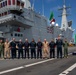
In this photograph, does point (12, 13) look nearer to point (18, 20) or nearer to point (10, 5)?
point (10, 5)

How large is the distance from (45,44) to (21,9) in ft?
103

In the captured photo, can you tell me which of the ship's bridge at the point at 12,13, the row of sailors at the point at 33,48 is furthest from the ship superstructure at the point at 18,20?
the row of sailors at the point at 33,48

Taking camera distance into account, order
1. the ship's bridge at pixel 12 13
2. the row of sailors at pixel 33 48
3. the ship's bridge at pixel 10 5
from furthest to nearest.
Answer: the ship's bridge at pixel 10 5
the ship's bridge at pixel 12 13
the row of sailors at pixel 33 48

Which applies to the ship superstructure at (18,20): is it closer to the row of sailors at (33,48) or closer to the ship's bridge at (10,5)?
the ship's bridge at (10,5)

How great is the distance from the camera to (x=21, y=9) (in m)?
46.7

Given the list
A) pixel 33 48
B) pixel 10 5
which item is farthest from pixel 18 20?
pixel 33 48

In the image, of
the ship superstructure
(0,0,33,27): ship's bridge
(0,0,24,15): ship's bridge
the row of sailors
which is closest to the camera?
the row of sailors

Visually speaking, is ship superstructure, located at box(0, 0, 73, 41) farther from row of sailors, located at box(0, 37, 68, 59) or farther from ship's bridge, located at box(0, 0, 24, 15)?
row of sailors, located at box(0, 37, 68, 59)

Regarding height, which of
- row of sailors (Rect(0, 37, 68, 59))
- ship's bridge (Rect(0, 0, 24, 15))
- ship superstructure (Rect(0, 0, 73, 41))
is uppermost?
ship's bridge (Rect(0, 0, 24, 15))

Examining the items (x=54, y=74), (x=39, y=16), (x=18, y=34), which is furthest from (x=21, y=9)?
(x=54, y=74)

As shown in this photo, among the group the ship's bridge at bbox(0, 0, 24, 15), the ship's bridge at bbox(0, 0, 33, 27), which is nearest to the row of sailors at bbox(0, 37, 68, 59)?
the ship's bridge at bbox(0, 0, 33, 27)

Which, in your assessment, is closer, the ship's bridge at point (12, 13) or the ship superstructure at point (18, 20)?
the ship's bridge at point (12, 13)

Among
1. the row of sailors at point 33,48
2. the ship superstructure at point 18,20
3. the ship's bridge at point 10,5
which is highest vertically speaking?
the ship's bridge at point 10,5

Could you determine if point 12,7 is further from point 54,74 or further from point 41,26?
point 54,74
